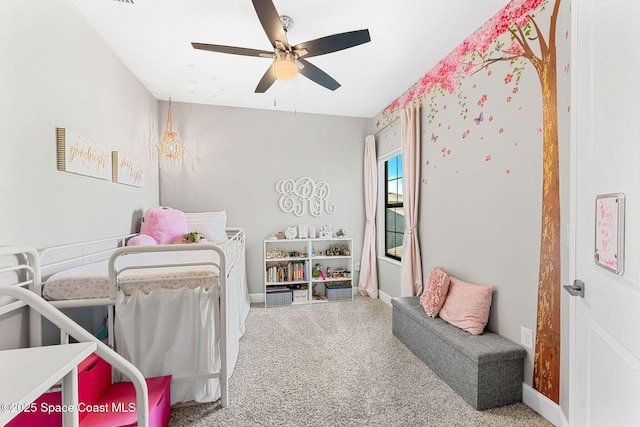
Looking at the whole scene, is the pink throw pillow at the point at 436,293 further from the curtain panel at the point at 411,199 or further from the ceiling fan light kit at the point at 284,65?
the ceiling fan light kit at the point at 284,65

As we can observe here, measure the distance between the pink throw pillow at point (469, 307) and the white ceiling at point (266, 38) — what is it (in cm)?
190

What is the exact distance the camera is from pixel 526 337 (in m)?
1.57

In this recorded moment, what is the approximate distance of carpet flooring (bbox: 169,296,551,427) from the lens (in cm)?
147

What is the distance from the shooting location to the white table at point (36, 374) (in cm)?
54

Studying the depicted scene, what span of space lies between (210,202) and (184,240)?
2.46 feet

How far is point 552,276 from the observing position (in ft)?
4.69

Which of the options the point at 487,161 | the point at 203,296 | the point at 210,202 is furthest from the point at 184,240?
the point at 487,161

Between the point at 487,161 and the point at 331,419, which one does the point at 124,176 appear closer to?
the point at 331,419

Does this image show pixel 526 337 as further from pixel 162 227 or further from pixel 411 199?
pixel 162 227

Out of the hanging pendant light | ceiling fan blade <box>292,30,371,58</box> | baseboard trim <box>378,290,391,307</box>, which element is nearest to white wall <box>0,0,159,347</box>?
the hanging pendant light

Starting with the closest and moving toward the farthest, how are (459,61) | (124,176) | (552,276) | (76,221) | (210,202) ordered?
1. (552,276)
2. (76,221)
3. (459,61)
4. (124,176)
5. (210,202)

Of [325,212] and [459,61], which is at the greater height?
[459,61]
